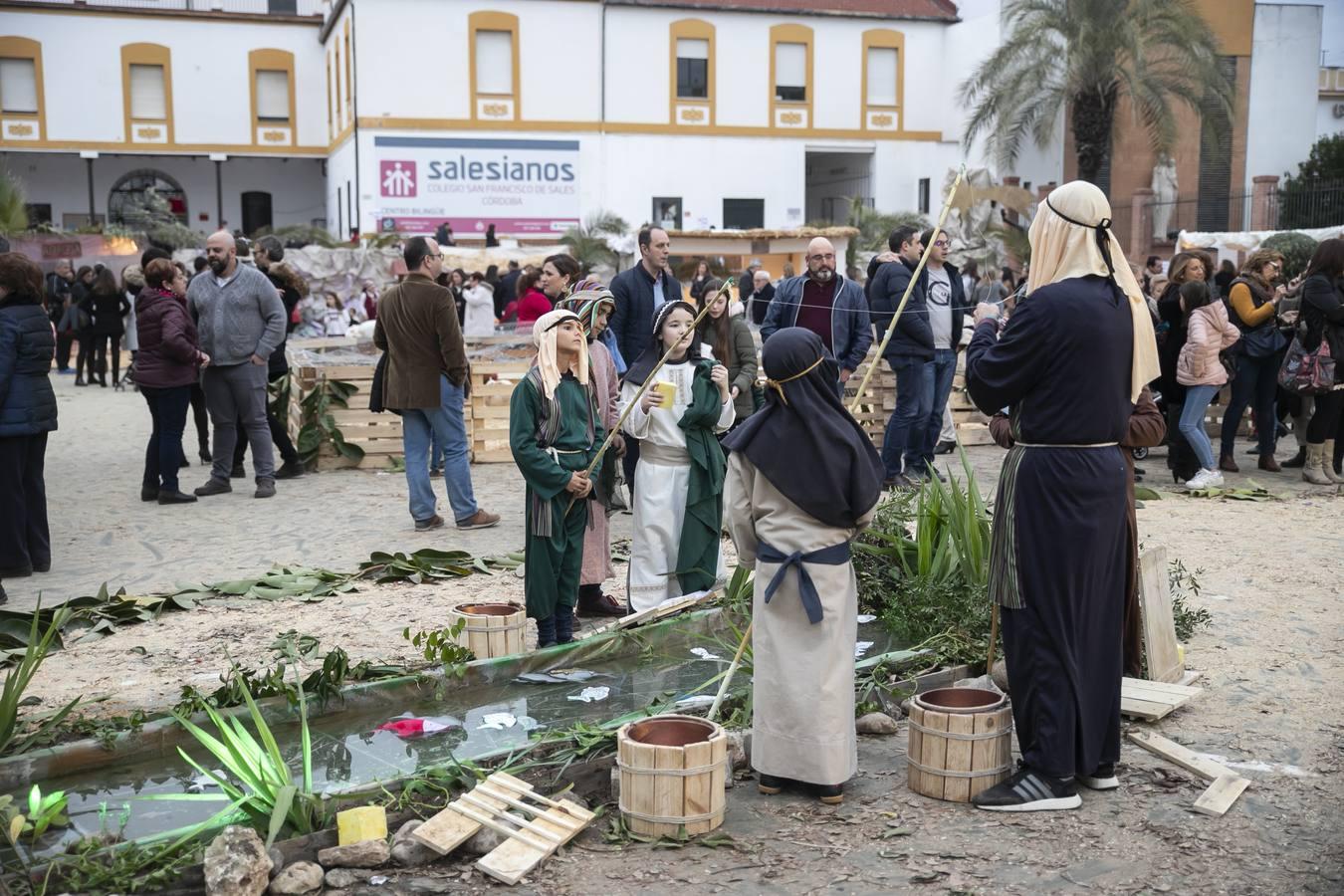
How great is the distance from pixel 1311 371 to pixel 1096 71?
20.2m

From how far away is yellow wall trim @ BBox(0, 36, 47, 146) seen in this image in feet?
129

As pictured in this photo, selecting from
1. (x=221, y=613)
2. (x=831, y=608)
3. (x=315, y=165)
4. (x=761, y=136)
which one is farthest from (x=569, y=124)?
(x=831, y=608)

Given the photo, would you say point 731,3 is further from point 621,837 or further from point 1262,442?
point 621,837

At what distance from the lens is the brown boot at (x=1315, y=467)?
1097 cm

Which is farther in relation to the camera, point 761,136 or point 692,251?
point 761,136

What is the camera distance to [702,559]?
269 inches

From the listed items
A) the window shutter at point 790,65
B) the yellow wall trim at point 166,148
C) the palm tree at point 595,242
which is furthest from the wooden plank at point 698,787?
the yellow wall trim at point 166,148

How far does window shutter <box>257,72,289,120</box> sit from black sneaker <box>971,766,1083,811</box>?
137 ft

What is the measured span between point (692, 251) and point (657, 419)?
17.4 m

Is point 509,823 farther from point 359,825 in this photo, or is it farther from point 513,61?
point 513,61

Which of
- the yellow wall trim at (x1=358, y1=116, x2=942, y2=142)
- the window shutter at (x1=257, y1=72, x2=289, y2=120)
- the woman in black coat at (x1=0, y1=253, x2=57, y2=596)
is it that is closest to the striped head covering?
the woman in black coat at (x1=0, y1=253, x2=57, y2=596)

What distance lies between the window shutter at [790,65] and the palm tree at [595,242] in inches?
311

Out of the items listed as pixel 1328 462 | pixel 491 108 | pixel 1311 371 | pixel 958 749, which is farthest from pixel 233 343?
pixel 491 108

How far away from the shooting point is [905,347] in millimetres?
10344
